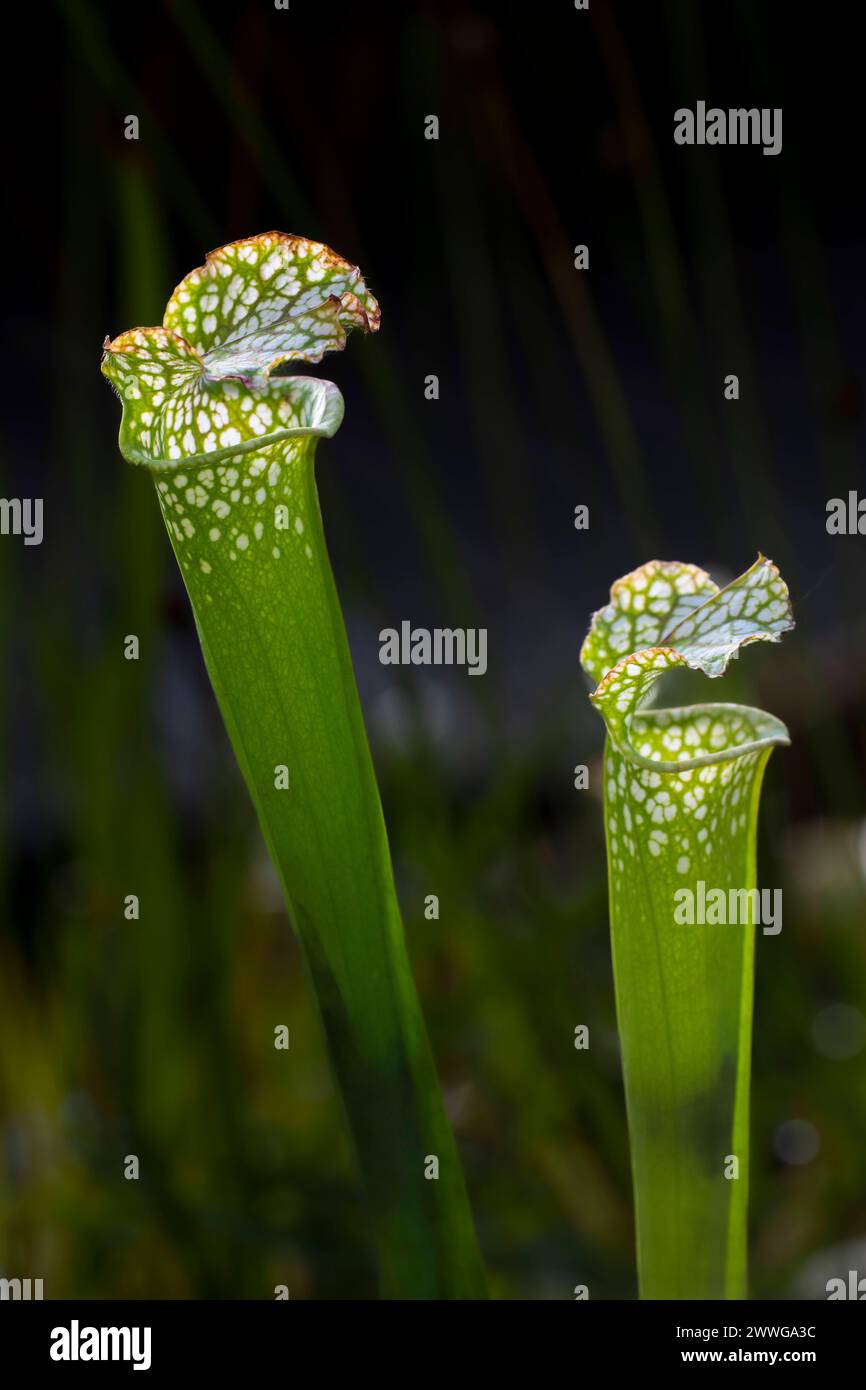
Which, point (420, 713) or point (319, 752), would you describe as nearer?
→ point (319, 752)

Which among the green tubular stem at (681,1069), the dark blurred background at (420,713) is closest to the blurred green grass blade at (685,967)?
the green tubular stem at (681,1069)

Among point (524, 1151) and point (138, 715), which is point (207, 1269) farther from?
point (138, 715)

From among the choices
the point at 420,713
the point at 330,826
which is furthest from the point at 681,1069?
the point at 420,713

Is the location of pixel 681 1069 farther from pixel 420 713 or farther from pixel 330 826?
pixel 420 713

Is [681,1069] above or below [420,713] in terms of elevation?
below

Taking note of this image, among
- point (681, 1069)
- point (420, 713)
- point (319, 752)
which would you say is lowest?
point (681, 1069)

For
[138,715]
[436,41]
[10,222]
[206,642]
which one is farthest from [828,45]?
[206,642]

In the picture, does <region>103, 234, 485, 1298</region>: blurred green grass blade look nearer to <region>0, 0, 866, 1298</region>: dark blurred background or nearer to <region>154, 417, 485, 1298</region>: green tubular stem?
<region>154, 417, 485, 1298</region>: green tubular stem

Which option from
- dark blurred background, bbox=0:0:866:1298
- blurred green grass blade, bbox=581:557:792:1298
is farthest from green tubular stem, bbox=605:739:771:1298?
→ dark blurred background, bbox=0:0:866:1298
